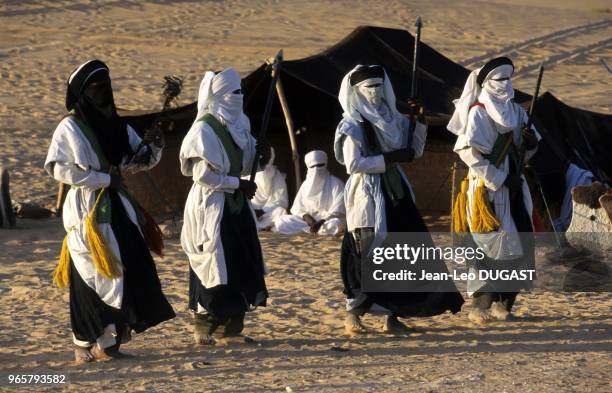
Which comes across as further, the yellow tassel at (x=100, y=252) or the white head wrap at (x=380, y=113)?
the white head wrap at (x=380, y=113)

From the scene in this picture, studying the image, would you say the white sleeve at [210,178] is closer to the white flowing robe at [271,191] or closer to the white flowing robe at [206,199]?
the white flowing robe at [206,199]

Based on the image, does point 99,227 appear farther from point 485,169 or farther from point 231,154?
point 485,169

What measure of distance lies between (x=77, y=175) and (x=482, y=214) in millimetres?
2649

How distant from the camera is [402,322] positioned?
30.2 feet

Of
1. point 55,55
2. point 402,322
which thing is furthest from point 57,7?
point 402,322

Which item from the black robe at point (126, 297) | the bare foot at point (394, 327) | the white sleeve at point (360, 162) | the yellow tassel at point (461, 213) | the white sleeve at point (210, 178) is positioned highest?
the white sleeve at point (360, 162)

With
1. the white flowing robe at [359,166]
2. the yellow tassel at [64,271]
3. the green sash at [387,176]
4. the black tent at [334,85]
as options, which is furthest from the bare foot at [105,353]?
the black tent at [334,85]

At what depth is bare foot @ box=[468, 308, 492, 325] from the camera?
9.18m

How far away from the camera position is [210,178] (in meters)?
8.43

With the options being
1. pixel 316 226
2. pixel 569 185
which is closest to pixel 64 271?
pixel 316 226

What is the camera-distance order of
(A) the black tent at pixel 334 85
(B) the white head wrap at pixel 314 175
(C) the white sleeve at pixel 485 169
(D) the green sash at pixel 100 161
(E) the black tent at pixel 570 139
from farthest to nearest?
(A) the black tent at pixel 334 85 → (B) the white head wrap at pixel 314 175 → (E) the black tent at pixel 570 139 → (C) the white sleeve at pixel 485 169 → (D) the green sash at pixel 100 161

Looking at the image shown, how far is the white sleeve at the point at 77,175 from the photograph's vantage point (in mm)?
8227

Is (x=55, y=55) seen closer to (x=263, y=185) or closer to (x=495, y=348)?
(x=263, y=185)

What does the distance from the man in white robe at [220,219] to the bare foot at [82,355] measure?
700mm
